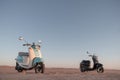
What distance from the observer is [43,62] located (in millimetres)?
20969

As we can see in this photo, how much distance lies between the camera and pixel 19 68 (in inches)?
942

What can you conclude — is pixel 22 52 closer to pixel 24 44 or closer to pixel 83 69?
pixel 24 44

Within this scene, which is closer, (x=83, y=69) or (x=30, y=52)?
(x=30, y=52)

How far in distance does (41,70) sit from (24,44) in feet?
10.3

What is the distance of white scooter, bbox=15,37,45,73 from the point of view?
68.0ft

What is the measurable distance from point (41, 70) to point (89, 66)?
746cm

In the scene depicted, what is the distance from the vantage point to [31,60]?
2148cm

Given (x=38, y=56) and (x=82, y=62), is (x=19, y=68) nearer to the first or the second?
(x=38, y=56)

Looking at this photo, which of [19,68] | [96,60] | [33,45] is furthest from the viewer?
[96,60]

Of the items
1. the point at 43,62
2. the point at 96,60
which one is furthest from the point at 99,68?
the point at 43,62

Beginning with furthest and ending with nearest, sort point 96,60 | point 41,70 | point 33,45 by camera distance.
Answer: point 96,60, point 33,45, point 41,70

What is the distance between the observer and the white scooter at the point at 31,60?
20.7 m

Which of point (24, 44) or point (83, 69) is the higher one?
point (24, 44)

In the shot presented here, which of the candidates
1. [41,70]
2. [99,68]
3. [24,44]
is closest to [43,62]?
[41,70]
